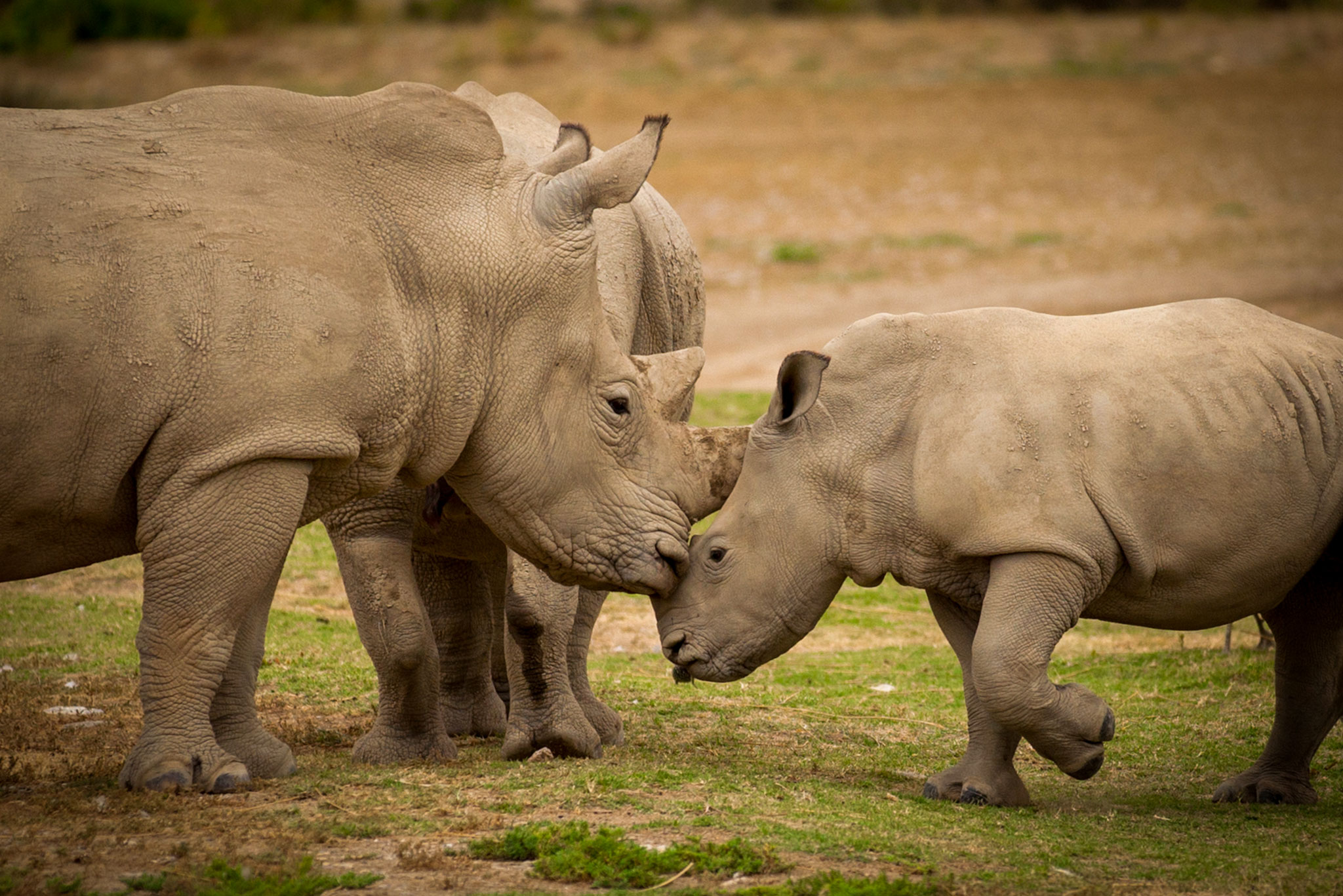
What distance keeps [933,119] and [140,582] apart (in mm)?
19205

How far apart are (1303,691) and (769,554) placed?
6.69ft

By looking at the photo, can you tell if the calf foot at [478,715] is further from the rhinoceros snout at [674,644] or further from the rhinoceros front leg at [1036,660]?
the rhinoceros front leg at [1036,660]

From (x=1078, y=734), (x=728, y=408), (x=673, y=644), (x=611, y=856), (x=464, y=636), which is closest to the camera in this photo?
(x=611, y=856)

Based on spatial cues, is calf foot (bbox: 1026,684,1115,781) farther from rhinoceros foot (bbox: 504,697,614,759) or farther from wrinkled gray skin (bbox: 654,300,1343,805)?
rhinoceros foot (bbox: 504,697,614,759)

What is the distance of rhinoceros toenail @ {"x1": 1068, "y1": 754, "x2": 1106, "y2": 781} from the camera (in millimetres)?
5914

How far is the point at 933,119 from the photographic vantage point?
2731cm

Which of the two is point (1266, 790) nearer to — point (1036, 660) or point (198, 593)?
point (1036, 660)

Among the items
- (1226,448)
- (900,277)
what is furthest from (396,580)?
(900,277)

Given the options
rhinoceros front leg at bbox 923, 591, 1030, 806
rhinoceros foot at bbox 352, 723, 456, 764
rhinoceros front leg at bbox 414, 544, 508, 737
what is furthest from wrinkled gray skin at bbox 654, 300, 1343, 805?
rhinoceros front leg at bbox 414, 544, 508, 737

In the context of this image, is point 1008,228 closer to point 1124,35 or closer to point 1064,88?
point 1064,88

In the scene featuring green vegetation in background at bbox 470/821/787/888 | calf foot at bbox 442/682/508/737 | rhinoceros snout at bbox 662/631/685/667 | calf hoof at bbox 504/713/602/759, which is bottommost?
calf foot at bbox 442/682/508/737

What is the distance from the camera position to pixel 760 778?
20.7 feet

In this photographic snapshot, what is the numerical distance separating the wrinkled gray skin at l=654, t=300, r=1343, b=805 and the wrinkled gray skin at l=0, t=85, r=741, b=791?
45cm

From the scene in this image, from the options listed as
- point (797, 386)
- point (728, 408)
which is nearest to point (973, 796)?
point (797, 386)
